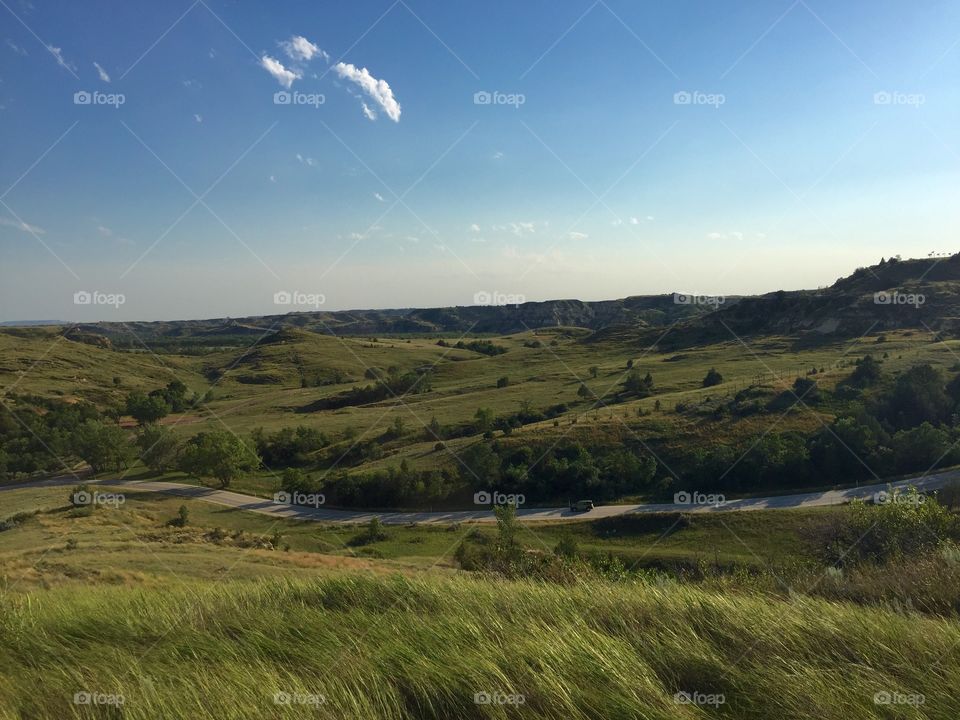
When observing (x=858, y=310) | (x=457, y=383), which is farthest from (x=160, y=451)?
(x=858, y=310)

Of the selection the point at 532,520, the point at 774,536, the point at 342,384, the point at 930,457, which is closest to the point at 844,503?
the point at 774,536

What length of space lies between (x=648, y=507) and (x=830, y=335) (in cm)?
9737

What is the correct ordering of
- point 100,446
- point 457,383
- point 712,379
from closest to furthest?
point 100,446 < point 712,379 < point 457,383

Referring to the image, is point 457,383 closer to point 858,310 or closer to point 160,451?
point 160,451

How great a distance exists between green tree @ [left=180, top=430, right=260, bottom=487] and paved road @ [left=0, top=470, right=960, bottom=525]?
232 centimetres

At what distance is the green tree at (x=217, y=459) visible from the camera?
63.7 m

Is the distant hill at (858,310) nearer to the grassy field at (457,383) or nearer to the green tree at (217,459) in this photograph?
the grassy field at (457,383)

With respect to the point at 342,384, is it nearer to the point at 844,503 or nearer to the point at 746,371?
the point at 746,371

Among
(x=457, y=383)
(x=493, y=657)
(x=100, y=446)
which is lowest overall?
(x=100, y=446)

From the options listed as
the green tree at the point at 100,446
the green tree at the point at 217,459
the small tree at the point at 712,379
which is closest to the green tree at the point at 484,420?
the green tree at the point at 217,459

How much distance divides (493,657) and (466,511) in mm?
53504

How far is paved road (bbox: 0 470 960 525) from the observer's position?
48188 millimetres

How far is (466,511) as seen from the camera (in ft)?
184

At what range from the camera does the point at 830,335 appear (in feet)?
401
